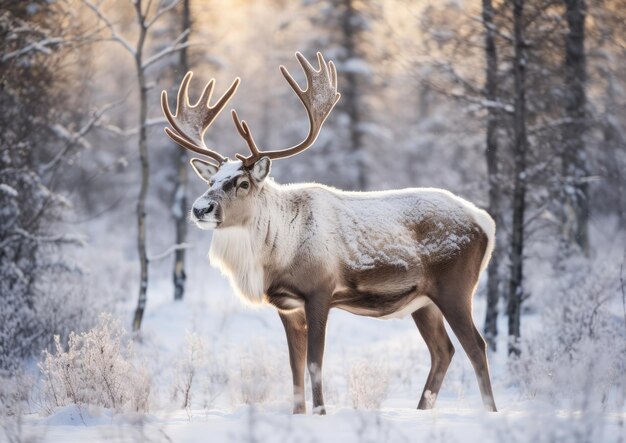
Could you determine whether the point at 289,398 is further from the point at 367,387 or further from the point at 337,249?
the point at 337,249

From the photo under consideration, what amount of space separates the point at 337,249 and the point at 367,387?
3.87 feet

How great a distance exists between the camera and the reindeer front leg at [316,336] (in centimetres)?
568

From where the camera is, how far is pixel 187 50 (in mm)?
14000

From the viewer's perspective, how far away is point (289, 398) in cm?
687

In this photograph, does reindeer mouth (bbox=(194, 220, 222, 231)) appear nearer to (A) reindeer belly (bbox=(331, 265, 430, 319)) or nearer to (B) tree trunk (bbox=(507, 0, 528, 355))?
(A) reindeer belly (bbox=(331, 265, 430, 319))

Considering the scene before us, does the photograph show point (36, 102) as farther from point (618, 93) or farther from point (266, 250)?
point (618, 93)

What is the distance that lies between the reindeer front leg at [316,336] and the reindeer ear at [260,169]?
44.9 inches

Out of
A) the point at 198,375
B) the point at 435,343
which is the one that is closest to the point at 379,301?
the point at 435,343

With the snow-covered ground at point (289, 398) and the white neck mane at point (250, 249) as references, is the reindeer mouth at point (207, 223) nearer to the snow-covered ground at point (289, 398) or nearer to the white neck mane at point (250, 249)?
the white neck mane at point (250, 249)

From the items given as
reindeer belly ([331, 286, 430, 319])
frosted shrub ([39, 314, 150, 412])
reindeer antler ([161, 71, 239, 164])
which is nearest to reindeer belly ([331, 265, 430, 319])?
reindeer belly ([331, 286, 430, 319])

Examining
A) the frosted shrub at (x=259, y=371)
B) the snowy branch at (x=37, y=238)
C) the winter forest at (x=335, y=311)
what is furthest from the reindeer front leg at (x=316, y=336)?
the snowy branch at (x=37, y=238)

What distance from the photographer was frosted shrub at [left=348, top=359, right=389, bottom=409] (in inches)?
228

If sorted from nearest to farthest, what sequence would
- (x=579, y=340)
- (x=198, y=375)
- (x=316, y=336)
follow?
1. (x=316, y=336)
2. (x=579, y=340)
3. (x=198, y=375)

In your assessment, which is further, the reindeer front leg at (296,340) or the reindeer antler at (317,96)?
the reindeer antler at (317,96)
